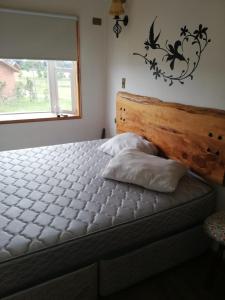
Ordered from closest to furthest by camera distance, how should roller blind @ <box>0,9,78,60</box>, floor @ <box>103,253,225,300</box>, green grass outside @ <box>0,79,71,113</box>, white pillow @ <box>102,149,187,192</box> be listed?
floor @ <box>103,253,225,300</box>
white pillow @ <box>102,149,187,192</box>
roller blind @ <box>0,9,78,60</box>
green grass outside @ <box>0,79,71,113</box>

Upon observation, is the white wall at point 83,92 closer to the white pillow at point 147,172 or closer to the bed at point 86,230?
the bed at point 86,230

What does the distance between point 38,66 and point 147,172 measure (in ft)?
7.07

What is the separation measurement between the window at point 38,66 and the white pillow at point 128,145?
3.55 ft

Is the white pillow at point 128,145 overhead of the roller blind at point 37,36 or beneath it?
beneath

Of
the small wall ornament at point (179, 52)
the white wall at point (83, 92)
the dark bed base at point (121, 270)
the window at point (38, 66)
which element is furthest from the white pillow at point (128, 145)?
the window at point (38, 66)

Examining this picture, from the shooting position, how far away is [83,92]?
127 inches

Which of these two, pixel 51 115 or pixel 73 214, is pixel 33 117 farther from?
pixel 73 214

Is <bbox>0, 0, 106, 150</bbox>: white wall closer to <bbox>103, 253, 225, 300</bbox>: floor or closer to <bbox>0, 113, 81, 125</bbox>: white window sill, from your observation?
<bbox>0, 113, 81, 125</bbox>: white window sill

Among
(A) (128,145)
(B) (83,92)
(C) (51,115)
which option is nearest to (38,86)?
(C) (51,115)

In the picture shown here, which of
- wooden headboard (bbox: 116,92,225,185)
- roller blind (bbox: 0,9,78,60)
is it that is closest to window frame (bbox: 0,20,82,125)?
roller blind (bbox: 0,9,78,60)

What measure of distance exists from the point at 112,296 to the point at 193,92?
63.0 inches

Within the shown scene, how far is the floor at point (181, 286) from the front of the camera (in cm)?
155

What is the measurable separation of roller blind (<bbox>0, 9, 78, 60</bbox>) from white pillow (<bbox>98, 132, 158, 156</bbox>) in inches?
52.2

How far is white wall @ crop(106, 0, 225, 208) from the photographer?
168 centimetres
